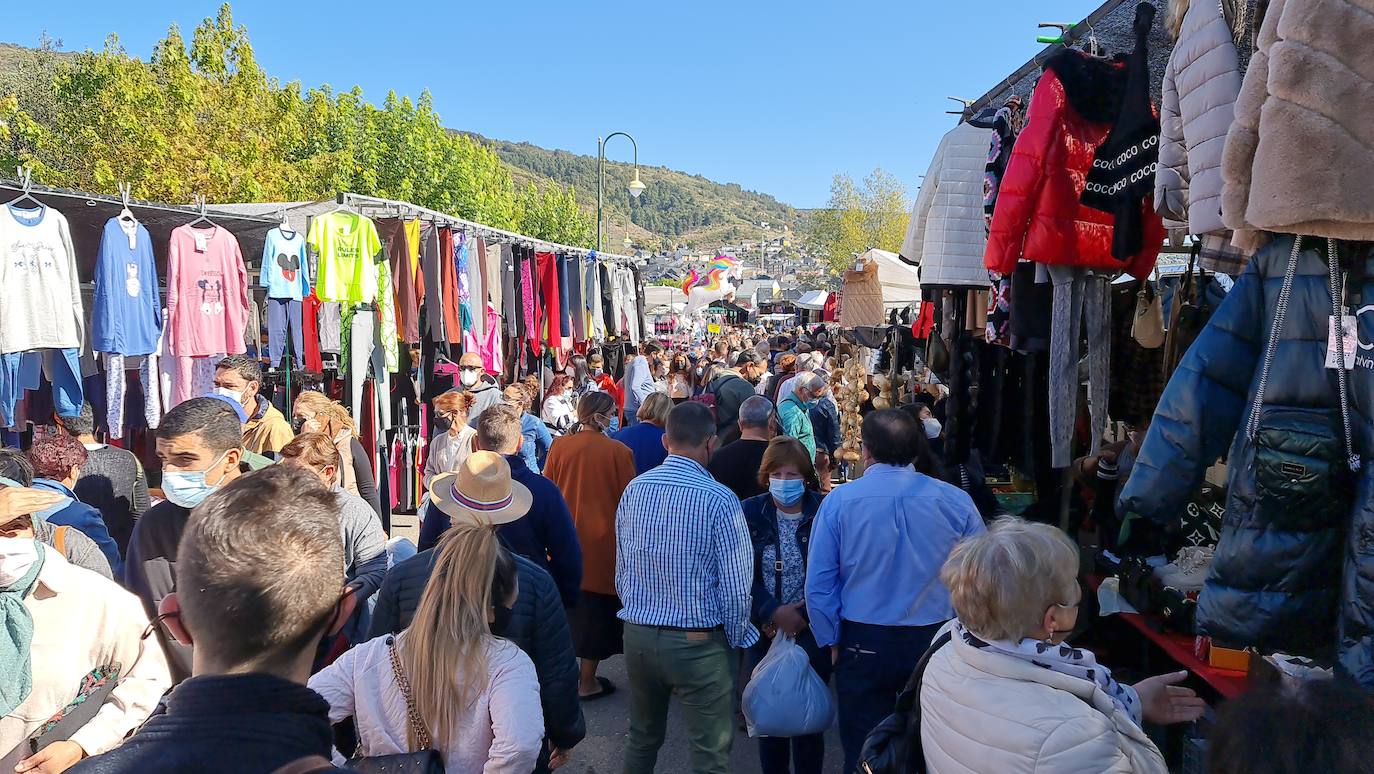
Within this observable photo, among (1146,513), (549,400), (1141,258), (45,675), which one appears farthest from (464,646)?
(549,400)

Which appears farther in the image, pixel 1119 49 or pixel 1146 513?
pixel 1119 49

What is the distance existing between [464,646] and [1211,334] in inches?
81.6

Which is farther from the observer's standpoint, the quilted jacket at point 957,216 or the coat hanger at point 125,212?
the coat hanger at point 125,212

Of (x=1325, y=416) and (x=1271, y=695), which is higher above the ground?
(x=1325, y=416)

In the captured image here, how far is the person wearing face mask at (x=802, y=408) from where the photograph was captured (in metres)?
6.82

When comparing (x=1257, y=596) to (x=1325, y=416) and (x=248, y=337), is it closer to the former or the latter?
(x=1325, y=416)

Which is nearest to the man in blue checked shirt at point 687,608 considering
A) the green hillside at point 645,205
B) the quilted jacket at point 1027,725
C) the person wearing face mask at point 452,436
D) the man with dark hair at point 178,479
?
the quilted jacket at point 1027,725

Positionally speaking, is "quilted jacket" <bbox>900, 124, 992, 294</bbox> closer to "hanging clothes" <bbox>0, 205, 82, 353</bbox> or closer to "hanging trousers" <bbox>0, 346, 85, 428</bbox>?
"hanging clothes" <bbox>0, 205, 82, 353</bbox>

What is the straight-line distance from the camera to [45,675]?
8.95 ft

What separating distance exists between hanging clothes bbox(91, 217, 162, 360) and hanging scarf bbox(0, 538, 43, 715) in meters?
3.29

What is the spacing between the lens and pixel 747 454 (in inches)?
201

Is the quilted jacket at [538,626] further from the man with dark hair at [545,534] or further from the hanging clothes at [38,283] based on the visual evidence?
the hanging clothes at [38,283]

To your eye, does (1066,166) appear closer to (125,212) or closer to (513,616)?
(513,616)

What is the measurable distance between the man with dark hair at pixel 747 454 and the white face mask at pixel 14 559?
3.29m
